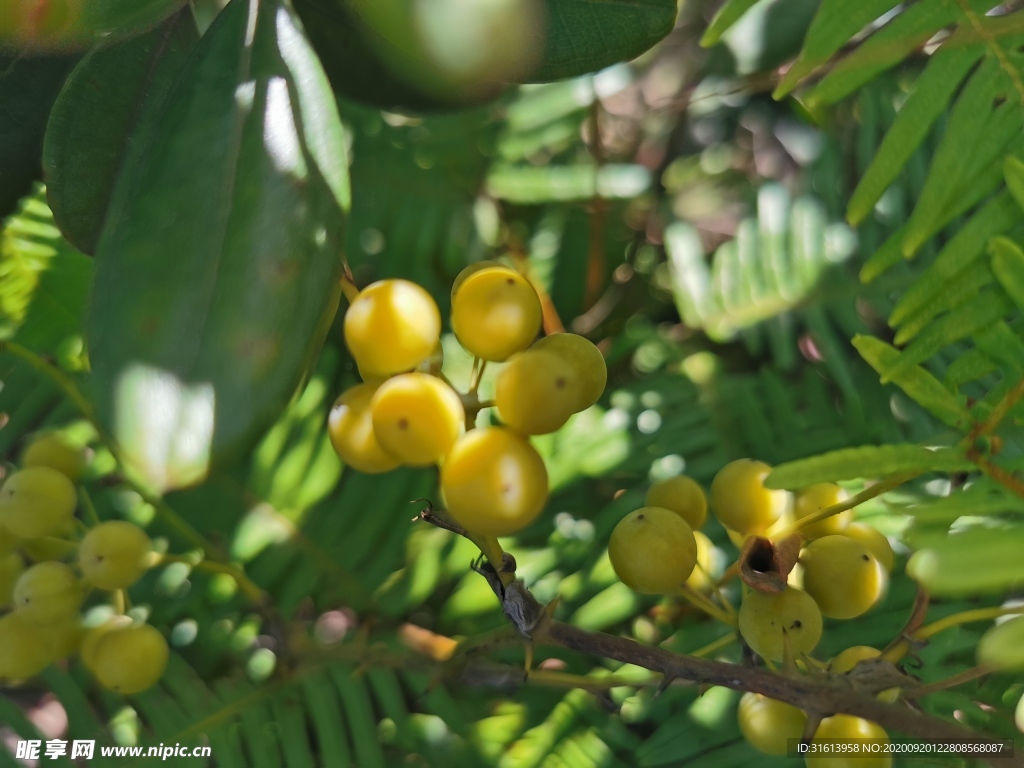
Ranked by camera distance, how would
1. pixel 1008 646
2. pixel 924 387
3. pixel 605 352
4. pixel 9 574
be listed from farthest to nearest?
pixel 605 352
pixel 9 574
pixel 924 387
pixel 1008 646

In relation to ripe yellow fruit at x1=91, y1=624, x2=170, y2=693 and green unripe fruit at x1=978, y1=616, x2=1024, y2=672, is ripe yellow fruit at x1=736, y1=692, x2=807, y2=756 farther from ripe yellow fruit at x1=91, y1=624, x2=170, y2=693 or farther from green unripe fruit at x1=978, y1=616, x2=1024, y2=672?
ripe yellow fruit at x1=91, y1=624, x2=170, y2=693

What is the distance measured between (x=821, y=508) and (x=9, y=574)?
1.68 feet

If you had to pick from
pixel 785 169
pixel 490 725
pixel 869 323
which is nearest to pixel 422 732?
pixel 490 725

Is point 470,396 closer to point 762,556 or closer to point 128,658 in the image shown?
point 762,556

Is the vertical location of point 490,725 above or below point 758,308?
below

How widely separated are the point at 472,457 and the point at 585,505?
41cm

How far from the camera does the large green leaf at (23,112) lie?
44 cm

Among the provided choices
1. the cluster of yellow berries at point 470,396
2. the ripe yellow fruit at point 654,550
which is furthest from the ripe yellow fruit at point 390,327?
the ripe yellow fruit at point 654,550

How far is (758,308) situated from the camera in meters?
0.85

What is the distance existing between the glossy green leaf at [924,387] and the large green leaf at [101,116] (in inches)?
14.0

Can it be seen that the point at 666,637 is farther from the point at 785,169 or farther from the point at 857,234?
the point at 785,169

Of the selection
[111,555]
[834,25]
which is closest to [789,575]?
[834,25]

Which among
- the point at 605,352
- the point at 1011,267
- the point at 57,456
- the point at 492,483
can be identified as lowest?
the point at 605,352

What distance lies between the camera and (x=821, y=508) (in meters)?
0.43
